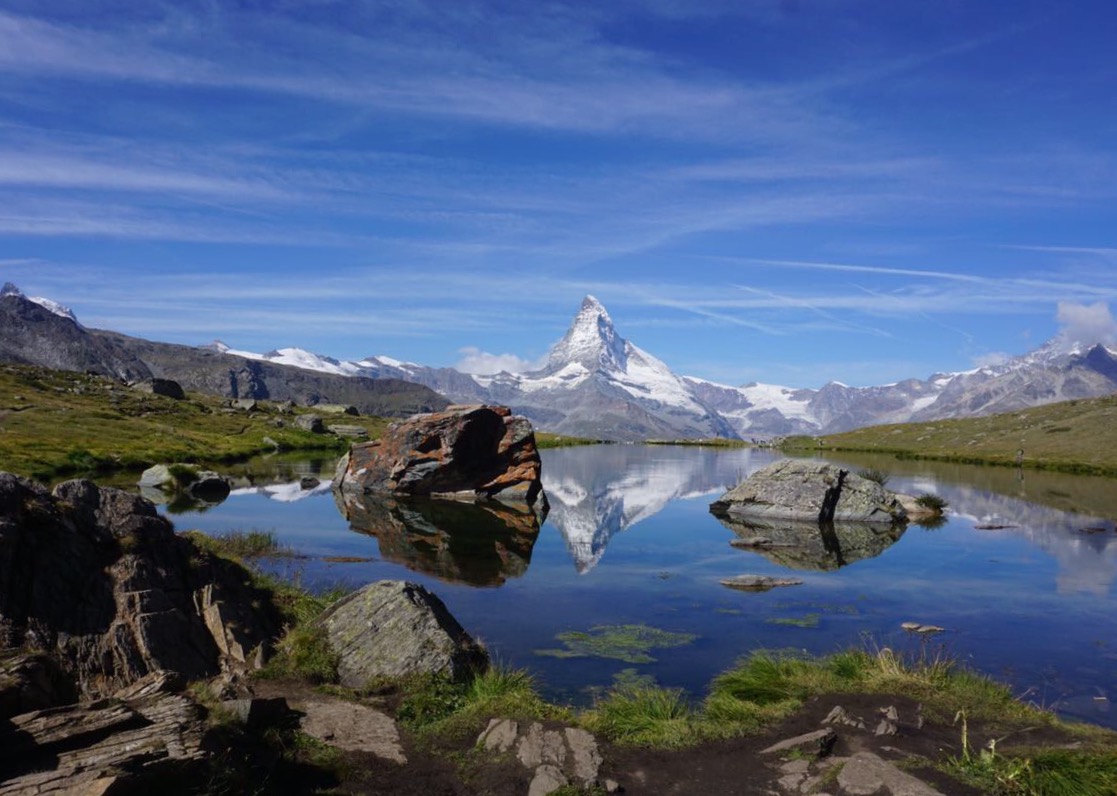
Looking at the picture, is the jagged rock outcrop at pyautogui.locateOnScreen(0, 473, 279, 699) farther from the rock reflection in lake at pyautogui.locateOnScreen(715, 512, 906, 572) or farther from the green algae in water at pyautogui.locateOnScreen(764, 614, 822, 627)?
the rock reflection in lake at pyautogui.locateOnScreen(715, 512, 906, 572)

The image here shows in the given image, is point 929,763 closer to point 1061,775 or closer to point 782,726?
point 1061,775

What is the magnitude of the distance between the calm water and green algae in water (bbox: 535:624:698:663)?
1.84 feet

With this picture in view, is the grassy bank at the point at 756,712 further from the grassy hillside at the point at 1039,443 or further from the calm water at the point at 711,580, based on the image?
the grassy hillside at the point at 1039,443

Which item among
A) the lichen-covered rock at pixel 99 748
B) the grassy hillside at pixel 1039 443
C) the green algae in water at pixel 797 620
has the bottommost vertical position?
the green algae in water at pixel 797 620

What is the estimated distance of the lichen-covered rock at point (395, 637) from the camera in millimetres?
20719

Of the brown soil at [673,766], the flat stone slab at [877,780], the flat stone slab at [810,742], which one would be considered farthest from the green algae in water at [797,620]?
the flat stone slab at [877,780]

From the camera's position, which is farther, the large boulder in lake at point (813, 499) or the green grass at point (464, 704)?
the large boulder in lake at point (813, 499)

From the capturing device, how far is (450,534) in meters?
50.4

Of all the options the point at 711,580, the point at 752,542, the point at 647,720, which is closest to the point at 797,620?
the point at 711,580

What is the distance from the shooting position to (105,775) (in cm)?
1158

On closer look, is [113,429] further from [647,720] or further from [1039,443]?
[1039,443]

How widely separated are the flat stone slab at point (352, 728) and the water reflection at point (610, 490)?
78.2 ft

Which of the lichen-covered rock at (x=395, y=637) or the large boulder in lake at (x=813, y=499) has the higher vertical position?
the large boulder in lake at (x=813, y=499)

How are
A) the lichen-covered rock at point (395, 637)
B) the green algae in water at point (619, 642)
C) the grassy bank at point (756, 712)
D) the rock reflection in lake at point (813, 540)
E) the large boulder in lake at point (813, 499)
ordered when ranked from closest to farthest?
1. the grassy bank at point (756, 712)
2. the lichen-covered rock at point (395, 637)
3. the green algae in water at point (619, 642)
4. the rock reflection in lake at point (813, 540)
5. the large boulder in lake at point (813, 499)
